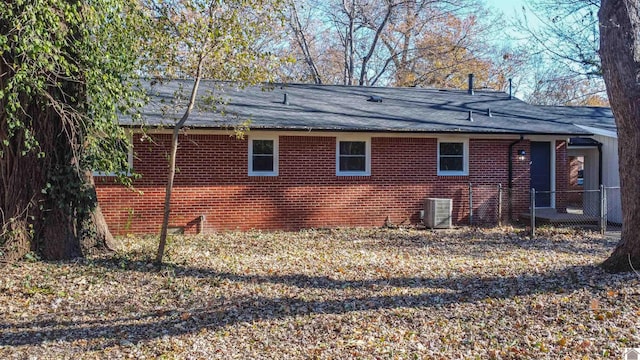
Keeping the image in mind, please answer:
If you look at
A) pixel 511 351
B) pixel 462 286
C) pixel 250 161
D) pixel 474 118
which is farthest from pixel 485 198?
pixel 511 351

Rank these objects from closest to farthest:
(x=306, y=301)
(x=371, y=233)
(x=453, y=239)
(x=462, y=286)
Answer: (x=306, y=301)
(x=462, y=286)
(x=453, y=239)
(x=371, y=233)

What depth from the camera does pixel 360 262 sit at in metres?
8.68

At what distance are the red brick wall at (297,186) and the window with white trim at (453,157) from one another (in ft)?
0.56

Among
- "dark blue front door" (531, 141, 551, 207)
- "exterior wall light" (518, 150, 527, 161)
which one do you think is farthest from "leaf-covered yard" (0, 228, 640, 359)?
"dark blue front door" (531, 141, 551, 207)

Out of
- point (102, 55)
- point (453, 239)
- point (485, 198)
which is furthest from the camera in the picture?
point (485, 198)

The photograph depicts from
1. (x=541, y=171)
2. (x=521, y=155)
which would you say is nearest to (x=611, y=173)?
(x=541, y=171)

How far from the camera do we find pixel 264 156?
12.8 m

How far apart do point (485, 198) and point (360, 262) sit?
6.72 metres

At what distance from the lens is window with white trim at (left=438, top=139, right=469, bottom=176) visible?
45.9ft

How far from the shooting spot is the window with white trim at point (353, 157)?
13312mm

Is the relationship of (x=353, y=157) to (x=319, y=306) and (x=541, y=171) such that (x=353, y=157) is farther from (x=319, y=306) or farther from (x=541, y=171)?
(x=319, y=306)

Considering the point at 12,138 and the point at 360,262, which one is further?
the point at 360,262

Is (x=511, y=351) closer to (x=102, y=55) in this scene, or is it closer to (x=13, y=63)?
(x=102, y=55)

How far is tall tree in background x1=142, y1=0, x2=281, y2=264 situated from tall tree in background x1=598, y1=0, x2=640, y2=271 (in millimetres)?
4979
